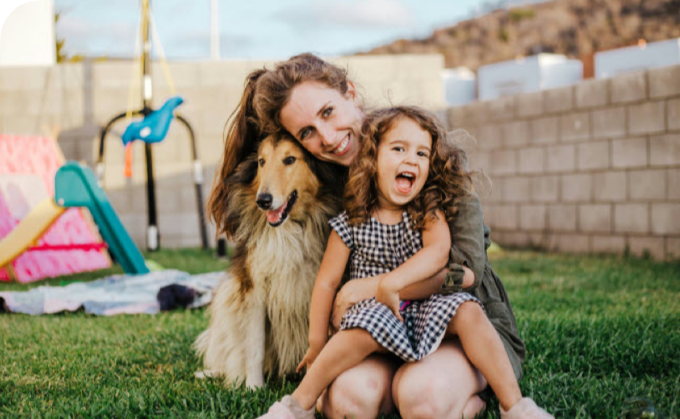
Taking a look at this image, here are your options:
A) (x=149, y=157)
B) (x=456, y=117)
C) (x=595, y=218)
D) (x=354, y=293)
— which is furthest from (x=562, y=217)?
(x=354, y=293)

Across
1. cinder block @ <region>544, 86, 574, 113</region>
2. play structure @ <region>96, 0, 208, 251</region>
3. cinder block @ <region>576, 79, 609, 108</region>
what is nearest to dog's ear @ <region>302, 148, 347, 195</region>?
play structure @ <region>96, 0, 208, 251</region>

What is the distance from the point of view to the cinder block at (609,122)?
6473 millimetres

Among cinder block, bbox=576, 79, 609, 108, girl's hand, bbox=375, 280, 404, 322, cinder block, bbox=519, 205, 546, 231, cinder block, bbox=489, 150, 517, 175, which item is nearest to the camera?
girl's hand, bbox=375, 280, 404, 322

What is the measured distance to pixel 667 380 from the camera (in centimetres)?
254

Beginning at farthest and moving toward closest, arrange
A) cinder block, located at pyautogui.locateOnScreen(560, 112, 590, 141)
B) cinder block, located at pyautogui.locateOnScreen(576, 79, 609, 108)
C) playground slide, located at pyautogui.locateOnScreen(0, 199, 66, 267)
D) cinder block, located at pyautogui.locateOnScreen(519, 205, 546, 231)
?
cinder block, located at pyautogui.locateOnScreen(519, 205, 546, 231), cinder block, located at pyautogui.locateOnScreen(560, 112, 590, 141), cinder block, located at pyautogui.locateOnScreen(576, 79, 609, 108), playground slide, located at pyautogui.locateOnScreen(0, 199, 66, 267)

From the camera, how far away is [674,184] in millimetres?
5996

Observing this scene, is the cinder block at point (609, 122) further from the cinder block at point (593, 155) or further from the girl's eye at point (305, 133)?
the girl's eye at point (305, 133)

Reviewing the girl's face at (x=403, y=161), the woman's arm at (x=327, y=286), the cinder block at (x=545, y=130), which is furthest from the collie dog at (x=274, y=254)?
the cinder block at (x=545, y=130)

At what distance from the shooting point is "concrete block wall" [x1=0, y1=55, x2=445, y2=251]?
350 inches

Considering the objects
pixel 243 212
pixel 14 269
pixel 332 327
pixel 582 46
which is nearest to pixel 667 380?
pixel 332 327

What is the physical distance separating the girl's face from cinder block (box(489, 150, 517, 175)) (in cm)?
588

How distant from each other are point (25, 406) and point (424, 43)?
39903 millimetres

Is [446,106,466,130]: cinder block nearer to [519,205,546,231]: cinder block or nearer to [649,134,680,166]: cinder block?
[519,205,546,231]: cinder block

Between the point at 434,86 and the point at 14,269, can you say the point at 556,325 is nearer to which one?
the point at 14,269
